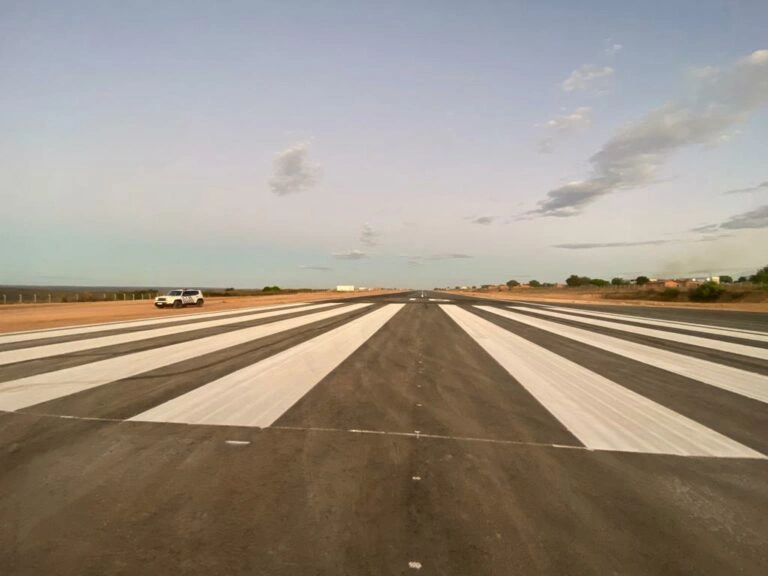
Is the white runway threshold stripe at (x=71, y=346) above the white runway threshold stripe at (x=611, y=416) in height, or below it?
above

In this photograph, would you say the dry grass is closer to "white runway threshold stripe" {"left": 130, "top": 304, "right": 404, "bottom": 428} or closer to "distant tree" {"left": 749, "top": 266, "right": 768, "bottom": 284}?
"white runway threshold stripe" {"left": 130, "top": 304, "right": 404, "bottom": 428}

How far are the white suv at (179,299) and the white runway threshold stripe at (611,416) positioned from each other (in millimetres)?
30592

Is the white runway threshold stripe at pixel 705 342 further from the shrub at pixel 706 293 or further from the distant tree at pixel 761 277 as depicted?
the distant tree at pixel 761 277

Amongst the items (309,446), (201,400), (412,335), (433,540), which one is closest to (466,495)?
(433,540)

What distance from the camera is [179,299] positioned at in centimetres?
3250

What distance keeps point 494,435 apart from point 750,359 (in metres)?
8.52

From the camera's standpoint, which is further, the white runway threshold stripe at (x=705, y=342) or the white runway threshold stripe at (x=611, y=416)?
the white runway threshold stripe at (x=705, y=342)

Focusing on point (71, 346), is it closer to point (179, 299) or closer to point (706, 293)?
point (179, 299)

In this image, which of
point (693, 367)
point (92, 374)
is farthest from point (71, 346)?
point (693, 367)

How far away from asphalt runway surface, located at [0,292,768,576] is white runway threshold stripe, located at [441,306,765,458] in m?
0.03

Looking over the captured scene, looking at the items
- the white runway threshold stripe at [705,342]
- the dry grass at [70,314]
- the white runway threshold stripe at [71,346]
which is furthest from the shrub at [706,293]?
the white runway threshold stripe at [71,346]

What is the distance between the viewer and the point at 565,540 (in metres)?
2.43

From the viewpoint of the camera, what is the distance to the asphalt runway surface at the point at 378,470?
2.30 m

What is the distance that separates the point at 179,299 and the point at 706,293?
53.0 metres
